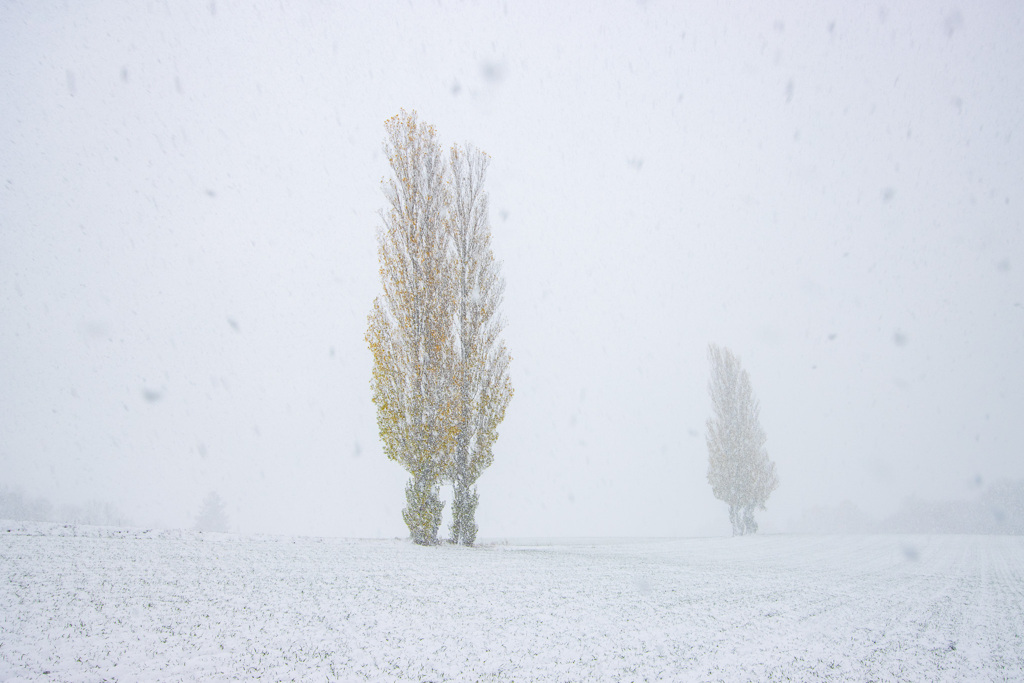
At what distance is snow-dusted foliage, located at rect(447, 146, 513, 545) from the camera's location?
10.7 metres

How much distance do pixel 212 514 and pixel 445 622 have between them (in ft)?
141

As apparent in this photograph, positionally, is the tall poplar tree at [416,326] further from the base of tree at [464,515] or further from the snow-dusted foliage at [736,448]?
the snow-dusted foliage at [736,448]

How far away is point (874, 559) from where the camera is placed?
36.7 feet

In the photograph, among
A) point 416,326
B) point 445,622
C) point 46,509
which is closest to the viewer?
point 445,622

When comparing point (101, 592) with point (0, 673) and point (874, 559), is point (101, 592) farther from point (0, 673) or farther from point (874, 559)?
point (874, 559)

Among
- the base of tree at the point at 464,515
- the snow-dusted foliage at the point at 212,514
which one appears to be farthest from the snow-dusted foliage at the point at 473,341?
the snow-dusted foliage at the point at 212,514

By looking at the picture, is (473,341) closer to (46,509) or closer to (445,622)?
(445,622)

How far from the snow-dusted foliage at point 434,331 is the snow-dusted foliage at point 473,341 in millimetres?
25

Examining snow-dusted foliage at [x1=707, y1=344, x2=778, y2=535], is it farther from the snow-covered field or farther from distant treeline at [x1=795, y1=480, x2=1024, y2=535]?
the snow-covered field

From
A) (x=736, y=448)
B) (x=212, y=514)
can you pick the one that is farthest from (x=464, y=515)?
(x=212, y=514)

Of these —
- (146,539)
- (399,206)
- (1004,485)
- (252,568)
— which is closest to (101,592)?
(252,568)

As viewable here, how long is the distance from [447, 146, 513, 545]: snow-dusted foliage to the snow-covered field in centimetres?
374

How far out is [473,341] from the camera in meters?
11.4

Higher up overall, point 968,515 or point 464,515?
point 464,515
